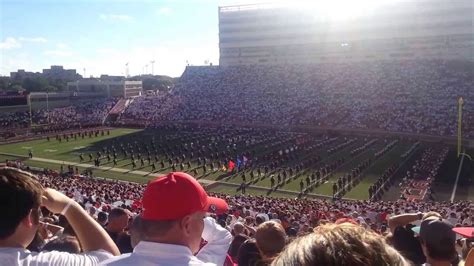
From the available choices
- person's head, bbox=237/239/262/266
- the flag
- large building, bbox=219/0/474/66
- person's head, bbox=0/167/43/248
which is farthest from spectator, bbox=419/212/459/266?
large building, bbox=219/0/474/66

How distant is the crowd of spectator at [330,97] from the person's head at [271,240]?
4038 cm

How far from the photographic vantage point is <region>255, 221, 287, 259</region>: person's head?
3791mm

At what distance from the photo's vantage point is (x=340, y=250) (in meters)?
1.46

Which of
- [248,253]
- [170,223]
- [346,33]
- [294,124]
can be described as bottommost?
[294,124]

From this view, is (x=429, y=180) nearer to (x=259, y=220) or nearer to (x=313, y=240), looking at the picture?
(x=259, y=220)

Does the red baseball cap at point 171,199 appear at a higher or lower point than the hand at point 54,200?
higher

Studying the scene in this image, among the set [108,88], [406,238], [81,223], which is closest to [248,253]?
[406,238]

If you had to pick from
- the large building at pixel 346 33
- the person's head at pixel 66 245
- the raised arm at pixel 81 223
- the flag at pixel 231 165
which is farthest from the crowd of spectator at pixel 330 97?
the raised arm at pixel 81 223

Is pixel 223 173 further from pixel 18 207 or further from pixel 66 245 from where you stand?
pixel 18 207

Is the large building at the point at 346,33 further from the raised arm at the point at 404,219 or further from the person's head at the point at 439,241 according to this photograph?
the person's head at the point at 439,241

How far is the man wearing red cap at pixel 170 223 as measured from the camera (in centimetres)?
235

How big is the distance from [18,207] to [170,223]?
2.40 ft

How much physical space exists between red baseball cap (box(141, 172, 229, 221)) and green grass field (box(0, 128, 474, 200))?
22.9 m

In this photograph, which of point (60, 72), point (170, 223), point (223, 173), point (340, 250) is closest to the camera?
point (340, 250)
